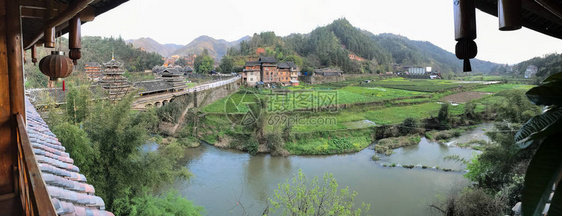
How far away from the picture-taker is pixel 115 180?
20.7ft

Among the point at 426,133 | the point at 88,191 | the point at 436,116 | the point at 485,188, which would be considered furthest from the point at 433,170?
the point at 88,191

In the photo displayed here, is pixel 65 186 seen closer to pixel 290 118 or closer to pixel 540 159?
pixel 540 159

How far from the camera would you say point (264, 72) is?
2680 centimetres

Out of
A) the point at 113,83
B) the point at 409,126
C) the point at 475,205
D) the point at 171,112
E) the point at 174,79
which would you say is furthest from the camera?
the point at 174,79

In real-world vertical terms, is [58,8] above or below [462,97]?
above

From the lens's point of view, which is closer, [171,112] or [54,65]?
[54,65]

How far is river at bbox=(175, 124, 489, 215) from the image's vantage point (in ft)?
27.0

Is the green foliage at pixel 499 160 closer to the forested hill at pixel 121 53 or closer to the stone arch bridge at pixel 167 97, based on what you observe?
the stone arch bridge at pixel 167 97

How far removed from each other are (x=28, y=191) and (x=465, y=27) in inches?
66.2

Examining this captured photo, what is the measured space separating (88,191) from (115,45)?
124 feet

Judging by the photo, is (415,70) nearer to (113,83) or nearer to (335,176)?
(335,176)

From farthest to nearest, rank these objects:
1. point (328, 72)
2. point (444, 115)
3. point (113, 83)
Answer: point (328, 72)
point (444, 115)
point (113, 83)

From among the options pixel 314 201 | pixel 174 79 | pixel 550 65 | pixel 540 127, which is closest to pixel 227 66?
pixel 174 79

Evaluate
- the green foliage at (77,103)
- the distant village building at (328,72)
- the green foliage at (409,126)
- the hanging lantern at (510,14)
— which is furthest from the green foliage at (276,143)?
the distant village building at (328,72)
